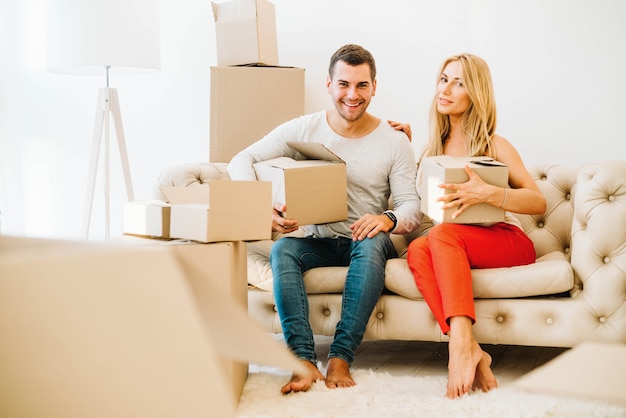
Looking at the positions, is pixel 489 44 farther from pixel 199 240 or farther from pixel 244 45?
pixel 199 240

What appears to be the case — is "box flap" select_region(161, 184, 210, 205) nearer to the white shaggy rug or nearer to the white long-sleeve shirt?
the white shaggy rug

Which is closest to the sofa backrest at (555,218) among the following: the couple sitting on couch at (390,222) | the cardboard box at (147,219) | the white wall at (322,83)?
the couple sitting on couch at (390,222)

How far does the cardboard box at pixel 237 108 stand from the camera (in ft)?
9.41

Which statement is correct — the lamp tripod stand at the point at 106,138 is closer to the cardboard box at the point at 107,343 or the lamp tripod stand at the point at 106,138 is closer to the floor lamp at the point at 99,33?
the floor lamp at the point at 99,33

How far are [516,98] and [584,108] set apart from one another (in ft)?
0.90

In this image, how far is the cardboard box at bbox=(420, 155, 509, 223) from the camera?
1996 millimetres

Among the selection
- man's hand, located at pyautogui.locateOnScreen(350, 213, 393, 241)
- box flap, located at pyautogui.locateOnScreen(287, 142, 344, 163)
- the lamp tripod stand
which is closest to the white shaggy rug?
man's hand, located at pyautogui.locateOnScreen(350, 213, 393, 241)

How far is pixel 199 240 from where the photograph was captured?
125cm

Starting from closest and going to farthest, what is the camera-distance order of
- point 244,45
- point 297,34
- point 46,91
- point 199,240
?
1. point 199,240
2. point 244,45
3. point 297,34
4. point 46,91

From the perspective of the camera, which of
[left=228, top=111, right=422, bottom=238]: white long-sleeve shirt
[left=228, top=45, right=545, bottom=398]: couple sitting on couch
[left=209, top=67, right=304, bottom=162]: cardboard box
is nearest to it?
[left=228, top=45, right=545, bottom=398]: couple sitting on couch

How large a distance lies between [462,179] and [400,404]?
63 cm

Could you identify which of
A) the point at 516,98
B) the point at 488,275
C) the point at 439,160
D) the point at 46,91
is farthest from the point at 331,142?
the point at 46,91

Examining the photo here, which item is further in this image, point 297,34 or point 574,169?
point 297,34

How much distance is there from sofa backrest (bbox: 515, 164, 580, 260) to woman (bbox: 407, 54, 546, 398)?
7.5 inches
